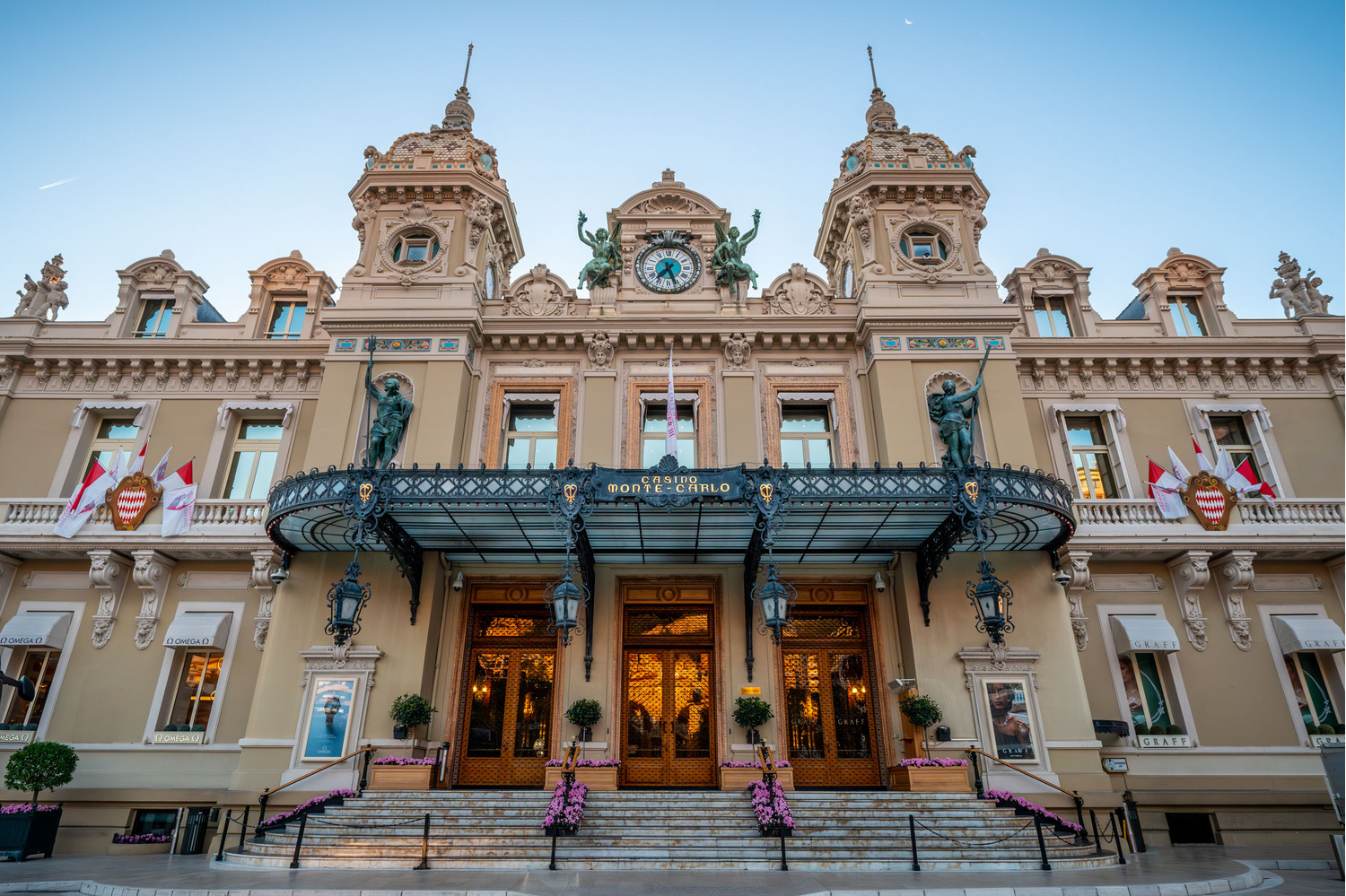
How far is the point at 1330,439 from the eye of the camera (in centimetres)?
1875

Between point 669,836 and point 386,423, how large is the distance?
10.5 meters

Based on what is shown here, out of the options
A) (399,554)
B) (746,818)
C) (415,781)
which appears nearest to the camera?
(746,818)

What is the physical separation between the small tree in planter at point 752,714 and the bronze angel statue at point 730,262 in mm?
10326

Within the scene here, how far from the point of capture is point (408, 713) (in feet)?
47.6

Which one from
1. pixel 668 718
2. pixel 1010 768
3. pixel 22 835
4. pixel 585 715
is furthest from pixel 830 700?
pixel 22 835

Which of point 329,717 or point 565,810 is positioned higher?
point 329,717

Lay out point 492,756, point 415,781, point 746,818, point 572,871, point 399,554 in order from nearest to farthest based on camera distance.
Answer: point 572,871, point 746,818, point 415,781, point 399,554, point 492,756

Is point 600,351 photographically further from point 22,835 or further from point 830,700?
point 22,835

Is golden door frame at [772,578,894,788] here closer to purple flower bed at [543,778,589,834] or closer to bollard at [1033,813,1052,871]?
bollard at [1033,813,1052,871]

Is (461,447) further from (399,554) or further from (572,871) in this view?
(572,871)

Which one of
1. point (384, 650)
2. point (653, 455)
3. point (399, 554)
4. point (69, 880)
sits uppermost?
point (653, 455)

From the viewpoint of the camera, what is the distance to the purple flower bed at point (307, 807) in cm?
1255

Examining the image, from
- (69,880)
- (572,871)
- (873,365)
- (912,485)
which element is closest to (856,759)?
(912,485)

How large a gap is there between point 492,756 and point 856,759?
25.4 ft
